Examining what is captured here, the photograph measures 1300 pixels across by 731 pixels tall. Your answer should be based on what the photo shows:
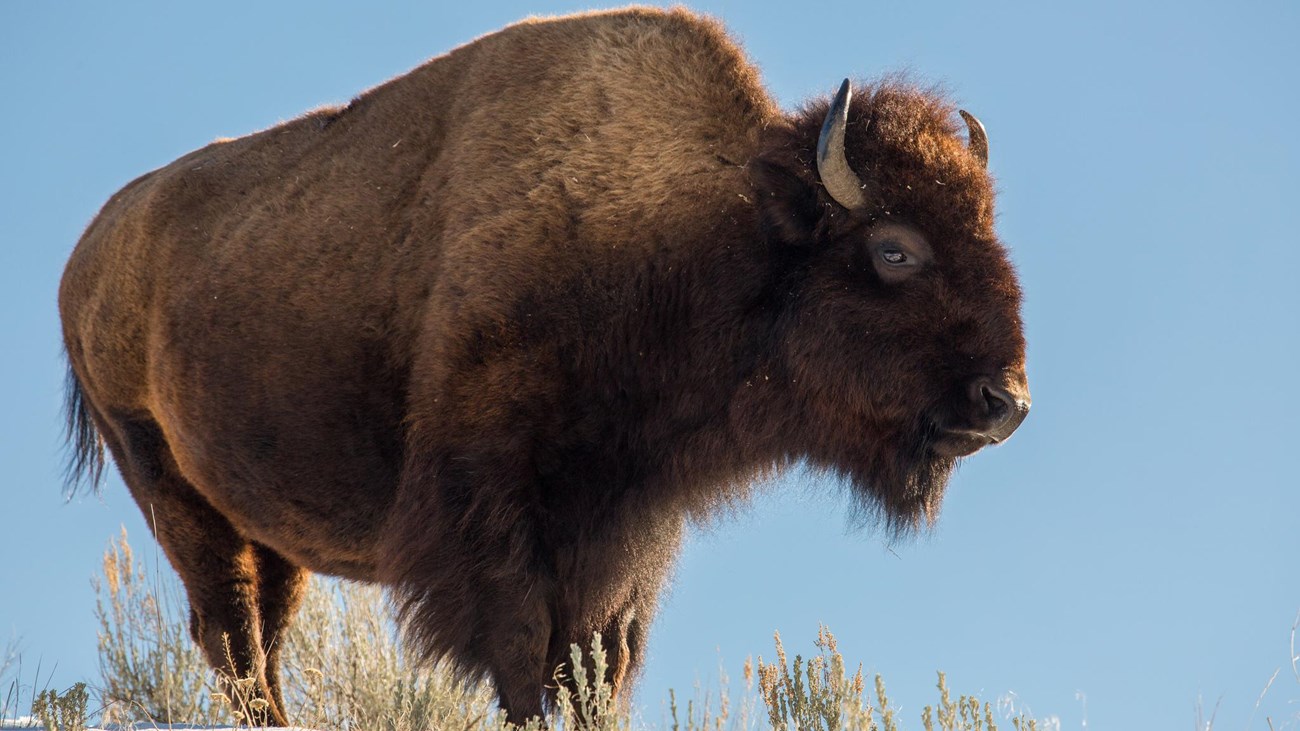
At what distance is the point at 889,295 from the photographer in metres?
4.85

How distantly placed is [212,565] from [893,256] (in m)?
3.65

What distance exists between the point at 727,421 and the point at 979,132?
1.51 metres

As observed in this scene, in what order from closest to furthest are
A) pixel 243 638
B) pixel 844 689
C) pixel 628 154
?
pixel 844 689 < pixel 628 154 < pixel 243 638

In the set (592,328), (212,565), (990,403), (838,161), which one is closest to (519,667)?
(592,328)

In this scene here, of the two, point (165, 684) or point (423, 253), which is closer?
point (423, 253)

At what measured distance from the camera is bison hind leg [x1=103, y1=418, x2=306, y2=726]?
652 cm

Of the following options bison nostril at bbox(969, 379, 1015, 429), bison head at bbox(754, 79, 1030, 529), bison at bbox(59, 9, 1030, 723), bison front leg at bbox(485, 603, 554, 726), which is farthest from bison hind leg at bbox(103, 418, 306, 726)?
bison nostril at bbox(969, 379, 1015, 429)

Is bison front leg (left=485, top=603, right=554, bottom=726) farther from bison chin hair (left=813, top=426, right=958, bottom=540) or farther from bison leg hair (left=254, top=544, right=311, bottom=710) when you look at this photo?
bison leg hair (left=254, top=544, right=311, bottom=710)

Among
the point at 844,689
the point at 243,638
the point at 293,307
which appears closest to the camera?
the point at 844,689

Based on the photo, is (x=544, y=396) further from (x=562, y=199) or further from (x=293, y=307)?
(x=293, y=307)

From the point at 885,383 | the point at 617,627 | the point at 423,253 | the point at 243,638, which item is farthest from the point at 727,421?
the point at 243,638

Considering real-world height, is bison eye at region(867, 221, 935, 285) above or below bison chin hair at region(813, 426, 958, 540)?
above

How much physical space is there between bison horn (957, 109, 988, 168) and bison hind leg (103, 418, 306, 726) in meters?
3.84

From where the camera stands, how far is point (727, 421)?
199 inches
